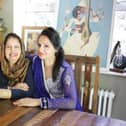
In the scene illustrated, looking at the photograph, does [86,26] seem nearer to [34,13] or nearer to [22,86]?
[34,13]

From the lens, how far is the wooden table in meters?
1.18

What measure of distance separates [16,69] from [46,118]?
65 cm

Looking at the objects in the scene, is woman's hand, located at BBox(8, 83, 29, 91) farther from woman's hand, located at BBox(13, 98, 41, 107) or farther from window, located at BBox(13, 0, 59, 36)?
window, located at BBox(13, 0, 59, 36)

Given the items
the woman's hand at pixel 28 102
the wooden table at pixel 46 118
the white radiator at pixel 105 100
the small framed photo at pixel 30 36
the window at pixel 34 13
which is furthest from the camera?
the window at pixel 34 13

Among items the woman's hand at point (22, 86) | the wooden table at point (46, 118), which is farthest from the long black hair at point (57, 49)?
the wooden table at point (46, 118)

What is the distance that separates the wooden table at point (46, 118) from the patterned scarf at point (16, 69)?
387mm

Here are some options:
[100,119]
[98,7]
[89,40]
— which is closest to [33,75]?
[100,119]

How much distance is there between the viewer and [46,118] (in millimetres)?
1244

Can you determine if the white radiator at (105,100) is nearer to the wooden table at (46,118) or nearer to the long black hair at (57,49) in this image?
the long black hair at (57,49)

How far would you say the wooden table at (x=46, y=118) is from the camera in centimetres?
118

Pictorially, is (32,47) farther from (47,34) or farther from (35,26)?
(47,34)

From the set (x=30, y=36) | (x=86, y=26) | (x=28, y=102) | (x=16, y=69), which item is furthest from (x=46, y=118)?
(x=30, y=36)

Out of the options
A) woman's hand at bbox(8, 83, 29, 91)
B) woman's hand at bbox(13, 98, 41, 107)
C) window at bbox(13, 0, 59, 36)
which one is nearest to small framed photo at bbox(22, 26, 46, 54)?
window at bbox(13, 0, 59, 36)

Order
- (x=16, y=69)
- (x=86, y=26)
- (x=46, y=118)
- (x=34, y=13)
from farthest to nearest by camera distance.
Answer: (x=34, y=13)
(x=86, y=26)
(x=16, y=69)
(x=46, y=118)
